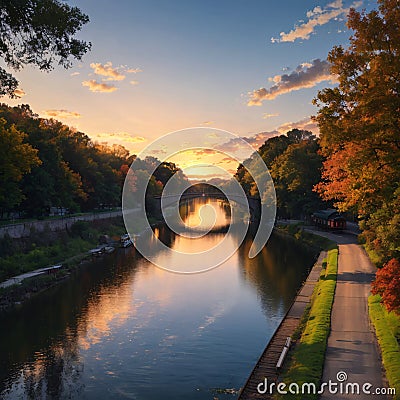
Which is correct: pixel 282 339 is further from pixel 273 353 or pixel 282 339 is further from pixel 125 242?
pixel 125 242

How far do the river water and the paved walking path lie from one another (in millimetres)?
5071

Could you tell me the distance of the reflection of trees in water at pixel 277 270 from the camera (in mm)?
38250

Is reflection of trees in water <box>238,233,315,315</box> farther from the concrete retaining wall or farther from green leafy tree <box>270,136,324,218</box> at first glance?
the concrete retaining wall

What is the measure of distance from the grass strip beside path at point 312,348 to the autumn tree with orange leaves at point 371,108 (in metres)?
6.86

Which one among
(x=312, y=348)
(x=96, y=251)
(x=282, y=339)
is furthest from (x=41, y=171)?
(x=312, y=348)

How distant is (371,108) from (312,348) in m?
12.7

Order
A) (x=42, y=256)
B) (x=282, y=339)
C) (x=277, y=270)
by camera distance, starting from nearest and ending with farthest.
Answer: (x=282, y=339) → (x=42, y=256) → (x=277, y=270)

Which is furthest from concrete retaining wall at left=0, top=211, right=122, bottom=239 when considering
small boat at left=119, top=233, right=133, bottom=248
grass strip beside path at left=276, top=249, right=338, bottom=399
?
grass strip beside path at left=276, top=249, right=338, bottom=399

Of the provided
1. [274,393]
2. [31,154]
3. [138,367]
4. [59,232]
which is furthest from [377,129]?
[59,232]

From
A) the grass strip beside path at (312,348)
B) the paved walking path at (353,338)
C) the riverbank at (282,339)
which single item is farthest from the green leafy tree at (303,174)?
the grass strip beside path at (312,348)

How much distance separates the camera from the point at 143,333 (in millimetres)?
29141

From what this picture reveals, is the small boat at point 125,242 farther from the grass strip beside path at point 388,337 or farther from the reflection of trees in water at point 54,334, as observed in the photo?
the grass strip beside path at point 388,337

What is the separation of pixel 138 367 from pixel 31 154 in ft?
111

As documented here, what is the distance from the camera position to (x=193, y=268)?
172 ft
